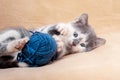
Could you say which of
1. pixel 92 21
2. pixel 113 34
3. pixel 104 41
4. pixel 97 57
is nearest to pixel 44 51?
pixel 97 57

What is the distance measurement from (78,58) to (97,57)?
0.08m

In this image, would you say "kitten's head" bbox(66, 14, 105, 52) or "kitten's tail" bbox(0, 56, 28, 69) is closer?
"kitten's tail" bbox(0, 56, 28, 69)

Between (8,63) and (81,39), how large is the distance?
0.40m

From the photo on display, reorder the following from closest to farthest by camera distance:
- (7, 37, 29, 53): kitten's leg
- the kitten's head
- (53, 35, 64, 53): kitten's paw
Result: (7, 37, 29, 53): kitten's leg, (53, 35, 64, 53): kitten's paw, the kitten's head

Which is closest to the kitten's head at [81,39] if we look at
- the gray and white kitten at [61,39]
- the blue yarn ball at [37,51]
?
the gray and white kitten at [61,39]

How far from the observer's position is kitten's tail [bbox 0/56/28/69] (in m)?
1.14

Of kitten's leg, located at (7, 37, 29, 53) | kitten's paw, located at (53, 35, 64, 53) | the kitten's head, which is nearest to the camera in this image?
kitten's leg, located at (7, 37, 29, 53)

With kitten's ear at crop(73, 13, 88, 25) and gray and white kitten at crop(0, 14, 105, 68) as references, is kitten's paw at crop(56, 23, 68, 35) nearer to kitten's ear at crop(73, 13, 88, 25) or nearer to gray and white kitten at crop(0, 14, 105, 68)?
gray and white kitten at crop(0, 14, 105, 68)

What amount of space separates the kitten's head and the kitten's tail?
0.95 ft

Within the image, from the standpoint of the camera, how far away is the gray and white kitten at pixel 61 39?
110cm

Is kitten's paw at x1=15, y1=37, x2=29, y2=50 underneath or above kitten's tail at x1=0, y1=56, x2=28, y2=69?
above

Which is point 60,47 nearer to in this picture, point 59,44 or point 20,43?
point 59,44

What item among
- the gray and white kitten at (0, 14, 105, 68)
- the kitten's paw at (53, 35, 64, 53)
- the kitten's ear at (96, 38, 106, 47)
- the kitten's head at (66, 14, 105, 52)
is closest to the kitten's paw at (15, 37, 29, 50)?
the gray and white kitten at (0, 14, 105, 68)

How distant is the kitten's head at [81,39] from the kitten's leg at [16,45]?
0.31 meters
